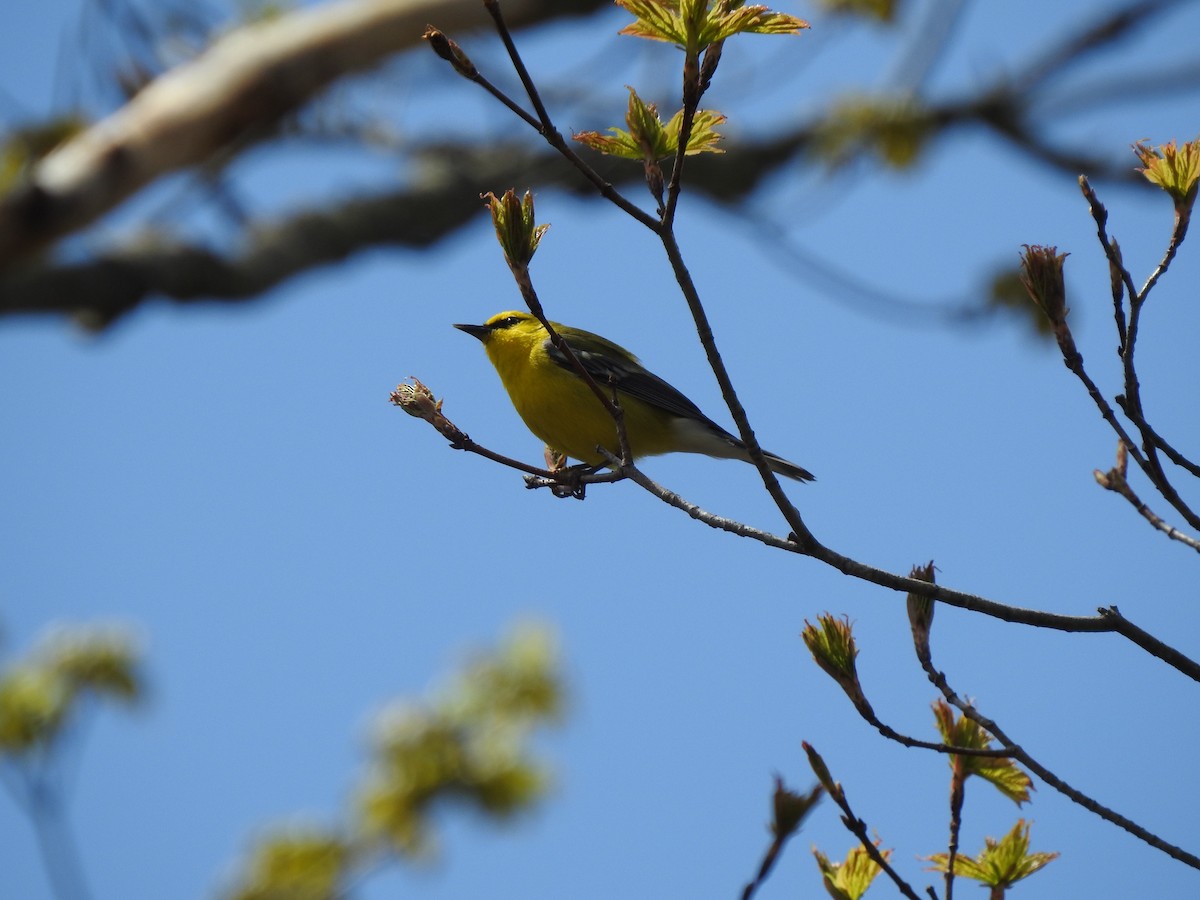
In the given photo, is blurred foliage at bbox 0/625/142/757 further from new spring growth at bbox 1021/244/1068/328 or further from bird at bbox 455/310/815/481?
new spring growth at bbox 1021/244/1068/328

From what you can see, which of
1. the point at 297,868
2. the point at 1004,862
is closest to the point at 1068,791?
the point at 1004,862

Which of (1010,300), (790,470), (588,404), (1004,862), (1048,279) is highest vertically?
(1010,300)

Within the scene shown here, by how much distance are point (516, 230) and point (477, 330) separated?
2.72 meters

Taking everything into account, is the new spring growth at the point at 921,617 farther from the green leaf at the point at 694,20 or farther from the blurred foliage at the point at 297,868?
the blurred foliage at the point at 297,868

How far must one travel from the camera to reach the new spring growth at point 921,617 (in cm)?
191

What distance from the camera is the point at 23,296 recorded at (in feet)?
17.5

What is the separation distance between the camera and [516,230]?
6.17 feet

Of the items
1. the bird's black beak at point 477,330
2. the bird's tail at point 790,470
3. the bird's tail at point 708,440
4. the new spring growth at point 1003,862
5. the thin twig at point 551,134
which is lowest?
the new spring growth at point 1003,862

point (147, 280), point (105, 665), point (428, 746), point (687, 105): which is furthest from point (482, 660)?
point (687, 105)

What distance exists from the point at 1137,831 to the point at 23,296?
5.27 metres

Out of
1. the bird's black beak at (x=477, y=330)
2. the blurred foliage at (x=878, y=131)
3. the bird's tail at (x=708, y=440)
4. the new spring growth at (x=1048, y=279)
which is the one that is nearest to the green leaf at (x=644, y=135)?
the new spring growth at (x=1048, y=279)

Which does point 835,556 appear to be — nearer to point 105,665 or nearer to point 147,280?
point 105,665

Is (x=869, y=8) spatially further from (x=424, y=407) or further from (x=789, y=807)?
(x=789, y=807)

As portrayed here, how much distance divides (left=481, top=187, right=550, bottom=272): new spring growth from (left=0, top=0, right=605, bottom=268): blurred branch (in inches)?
149
